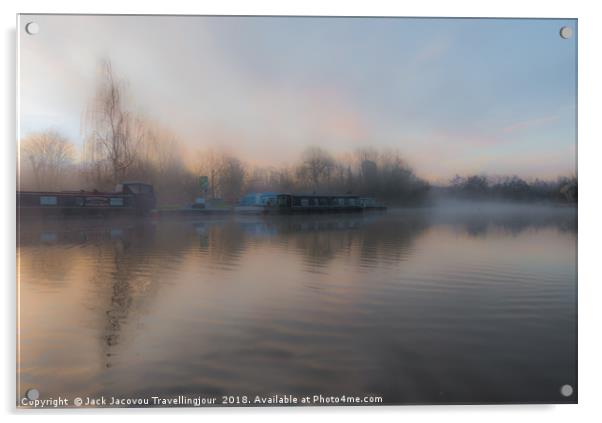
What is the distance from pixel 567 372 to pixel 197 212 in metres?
3.59

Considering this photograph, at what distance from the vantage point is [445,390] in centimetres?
273

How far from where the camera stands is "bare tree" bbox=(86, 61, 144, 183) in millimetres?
3430

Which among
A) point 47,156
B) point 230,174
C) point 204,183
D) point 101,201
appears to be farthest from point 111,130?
point 230,174

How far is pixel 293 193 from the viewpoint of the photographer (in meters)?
4.01

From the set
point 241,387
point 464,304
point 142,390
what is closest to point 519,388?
point 464,304

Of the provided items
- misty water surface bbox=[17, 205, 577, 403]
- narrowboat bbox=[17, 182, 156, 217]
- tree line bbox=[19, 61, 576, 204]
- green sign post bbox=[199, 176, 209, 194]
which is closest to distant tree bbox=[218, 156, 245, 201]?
tree line bbox=[19, 61, 576, 204]

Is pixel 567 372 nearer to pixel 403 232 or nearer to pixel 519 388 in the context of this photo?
pixel 519 388

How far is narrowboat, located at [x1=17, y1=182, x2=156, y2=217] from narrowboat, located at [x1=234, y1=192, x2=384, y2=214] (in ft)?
3.16

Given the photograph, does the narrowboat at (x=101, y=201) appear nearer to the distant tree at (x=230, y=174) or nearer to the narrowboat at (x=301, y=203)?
the distant tree at (x=230, y=174)

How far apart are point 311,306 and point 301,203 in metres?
1.23

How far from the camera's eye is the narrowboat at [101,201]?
12.3 feet

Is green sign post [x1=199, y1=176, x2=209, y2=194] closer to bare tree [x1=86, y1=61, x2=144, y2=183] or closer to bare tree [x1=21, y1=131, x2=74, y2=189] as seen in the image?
bare tree [x1=86, y1=61, x2=144, y2=183]

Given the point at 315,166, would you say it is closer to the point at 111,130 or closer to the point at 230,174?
the point at 230,174

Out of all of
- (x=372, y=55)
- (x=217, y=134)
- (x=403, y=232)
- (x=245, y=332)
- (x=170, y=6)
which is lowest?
(x=245, y=332)
